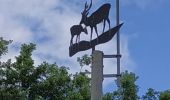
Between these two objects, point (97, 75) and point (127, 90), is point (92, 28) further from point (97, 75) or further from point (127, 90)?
point (127, 90)

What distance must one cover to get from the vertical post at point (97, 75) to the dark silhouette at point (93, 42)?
473 mm

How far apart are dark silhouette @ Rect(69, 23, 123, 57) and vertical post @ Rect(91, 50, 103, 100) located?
1.55ft

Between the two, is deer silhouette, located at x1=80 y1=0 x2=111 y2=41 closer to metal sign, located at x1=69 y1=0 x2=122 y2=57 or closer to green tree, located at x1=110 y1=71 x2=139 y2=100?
metal sign, located at x1=69 y1=0 x2=122 y2=57

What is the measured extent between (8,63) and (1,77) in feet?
2.92

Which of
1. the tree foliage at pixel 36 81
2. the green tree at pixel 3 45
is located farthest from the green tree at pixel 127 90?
the green tree at pixel 3 45

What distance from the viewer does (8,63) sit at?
33.1m

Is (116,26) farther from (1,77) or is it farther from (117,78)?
(1,77)

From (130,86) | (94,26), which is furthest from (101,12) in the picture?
(130,86)

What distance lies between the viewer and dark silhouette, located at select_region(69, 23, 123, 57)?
18.2 meters

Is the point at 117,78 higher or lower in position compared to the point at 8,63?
lower

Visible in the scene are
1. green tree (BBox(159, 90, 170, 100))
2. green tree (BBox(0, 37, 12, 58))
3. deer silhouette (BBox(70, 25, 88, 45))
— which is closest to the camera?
deer silhouette (BBox(70, 25, 88, 45))

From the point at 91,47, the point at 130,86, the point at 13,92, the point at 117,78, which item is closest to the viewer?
the point at 117,78

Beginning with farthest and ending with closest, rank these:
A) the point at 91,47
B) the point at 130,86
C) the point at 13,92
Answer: the point at 130,86 < the point at 13,92 < the point at 91,47

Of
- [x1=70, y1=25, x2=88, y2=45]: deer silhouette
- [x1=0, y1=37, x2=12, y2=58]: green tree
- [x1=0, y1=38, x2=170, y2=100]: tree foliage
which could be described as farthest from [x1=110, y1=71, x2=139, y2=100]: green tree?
[x1=70, y1=25, x2=88, y2=45]: deer silhouette
